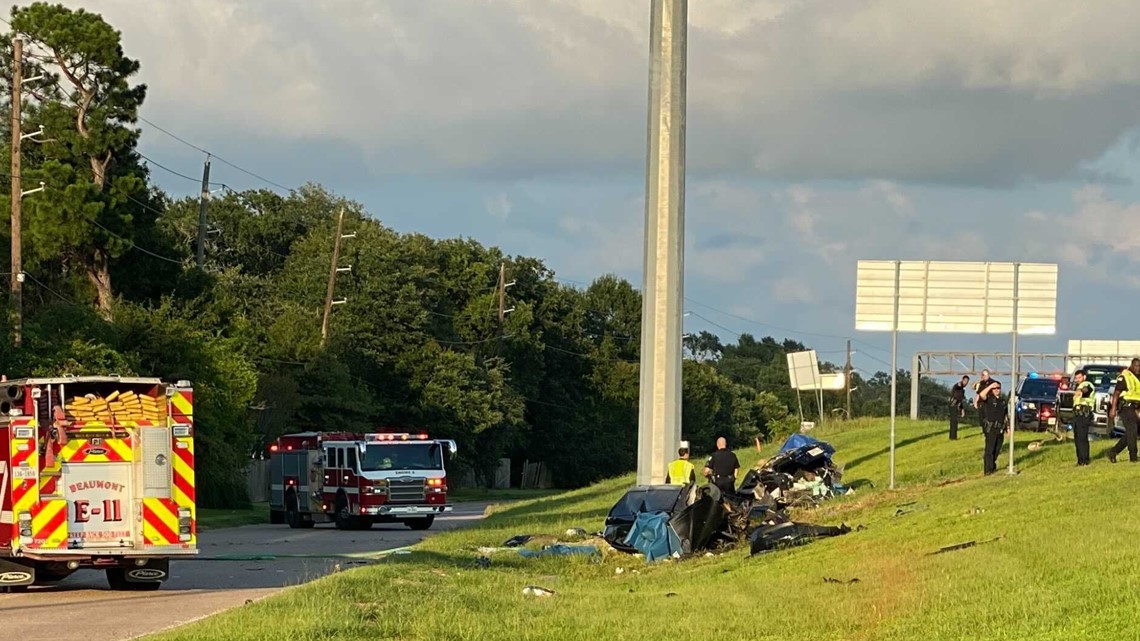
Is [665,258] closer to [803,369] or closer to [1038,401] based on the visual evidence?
[1038,401]

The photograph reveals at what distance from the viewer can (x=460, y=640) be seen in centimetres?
1423

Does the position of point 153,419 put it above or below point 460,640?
above

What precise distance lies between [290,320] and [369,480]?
3349 centimetres

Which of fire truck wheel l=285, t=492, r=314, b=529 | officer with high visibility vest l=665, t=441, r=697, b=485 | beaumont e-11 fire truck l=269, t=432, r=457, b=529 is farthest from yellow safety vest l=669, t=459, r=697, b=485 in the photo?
fire truck wheel l=285, t=492, r=314, b=529

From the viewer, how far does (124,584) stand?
70.8 ft

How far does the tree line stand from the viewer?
176ft

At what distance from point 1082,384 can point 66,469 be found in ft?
56.6

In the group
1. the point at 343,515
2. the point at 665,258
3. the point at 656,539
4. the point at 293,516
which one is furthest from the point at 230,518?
the point at 656,539

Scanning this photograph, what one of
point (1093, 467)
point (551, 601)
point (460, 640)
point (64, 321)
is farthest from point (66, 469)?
point (64, 321)

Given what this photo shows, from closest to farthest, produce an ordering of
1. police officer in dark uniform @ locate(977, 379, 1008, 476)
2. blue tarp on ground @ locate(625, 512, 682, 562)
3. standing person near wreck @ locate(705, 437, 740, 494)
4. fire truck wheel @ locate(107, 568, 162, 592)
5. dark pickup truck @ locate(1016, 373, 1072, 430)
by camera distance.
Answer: fire truck wheel @ locate(107, 568, 162, 592) → blue tarp on ground @ locate(625, 512, 682, 562) → standing person near wreck @ locate(705, 437, 740, 494) → police officer in dark uniform @ locate(977, 379, 1008, 476) → dark pickup truck @ locate(1016, 373, 1072, 430)

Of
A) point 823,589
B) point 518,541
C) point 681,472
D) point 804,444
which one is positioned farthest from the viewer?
point 804,444

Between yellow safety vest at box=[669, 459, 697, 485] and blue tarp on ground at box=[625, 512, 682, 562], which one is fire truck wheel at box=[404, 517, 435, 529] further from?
blue tarp on ground at box=[625, 512, 682, 562]

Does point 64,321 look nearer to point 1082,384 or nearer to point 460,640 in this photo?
point 1082,384

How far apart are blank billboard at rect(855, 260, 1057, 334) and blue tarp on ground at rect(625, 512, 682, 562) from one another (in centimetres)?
903
